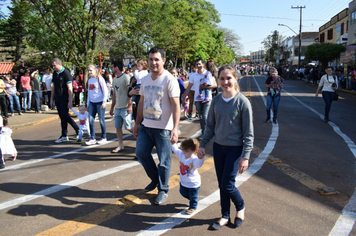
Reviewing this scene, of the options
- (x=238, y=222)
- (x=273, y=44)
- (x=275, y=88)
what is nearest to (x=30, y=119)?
(x=275, y=88)

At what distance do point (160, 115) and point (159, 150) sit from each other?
1.57 ft

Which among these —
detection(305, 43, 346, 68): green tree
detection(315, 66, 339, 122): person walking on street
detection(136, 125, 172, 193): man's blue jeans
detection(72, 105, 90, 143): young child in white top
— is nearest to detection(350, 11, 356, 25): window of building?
detection(305, 43, 346, 68): green tree

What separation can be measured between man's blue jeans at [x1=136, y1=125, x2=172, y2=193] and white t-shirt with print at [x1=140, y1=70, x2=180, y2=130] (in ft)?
0.34

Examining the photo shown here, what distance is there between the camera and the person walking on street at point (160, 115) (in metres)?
4.29

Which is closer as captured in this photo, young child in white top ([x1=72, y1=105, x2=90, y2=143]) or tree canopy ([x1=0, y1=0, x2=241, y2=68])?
young child in white top ([x1=72, y1=105, x2=90, y2=143])

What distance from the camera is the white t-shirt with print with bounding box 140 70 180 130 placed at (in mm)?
4301

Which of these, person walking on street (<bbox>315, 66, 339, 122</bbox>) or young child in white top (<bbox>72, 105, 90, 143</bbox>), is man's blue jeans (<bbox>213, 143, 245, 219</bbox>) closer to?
young child in white top (<bbox>72, 105, 90, 143</bbox>)

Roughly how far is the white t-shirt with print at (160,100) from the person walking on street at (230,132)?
2.67 feet

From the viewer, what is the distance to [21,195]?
15.7 ft

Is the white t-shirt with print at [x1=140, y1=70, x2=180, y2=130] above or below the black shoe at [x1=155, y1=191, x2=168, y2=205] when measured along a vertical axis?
above

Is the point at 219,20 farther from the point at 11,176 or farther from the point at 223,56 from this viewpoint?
the point at 11,176

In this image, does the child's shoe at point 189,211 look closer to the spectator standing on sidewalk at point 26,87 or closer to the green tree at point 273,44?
the spectator standing on sidewalk at point 26,87

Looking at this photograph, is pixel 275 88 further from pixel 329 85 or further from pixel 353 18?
pixel 353 18

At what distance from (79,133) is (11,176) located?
2575 millimetres
